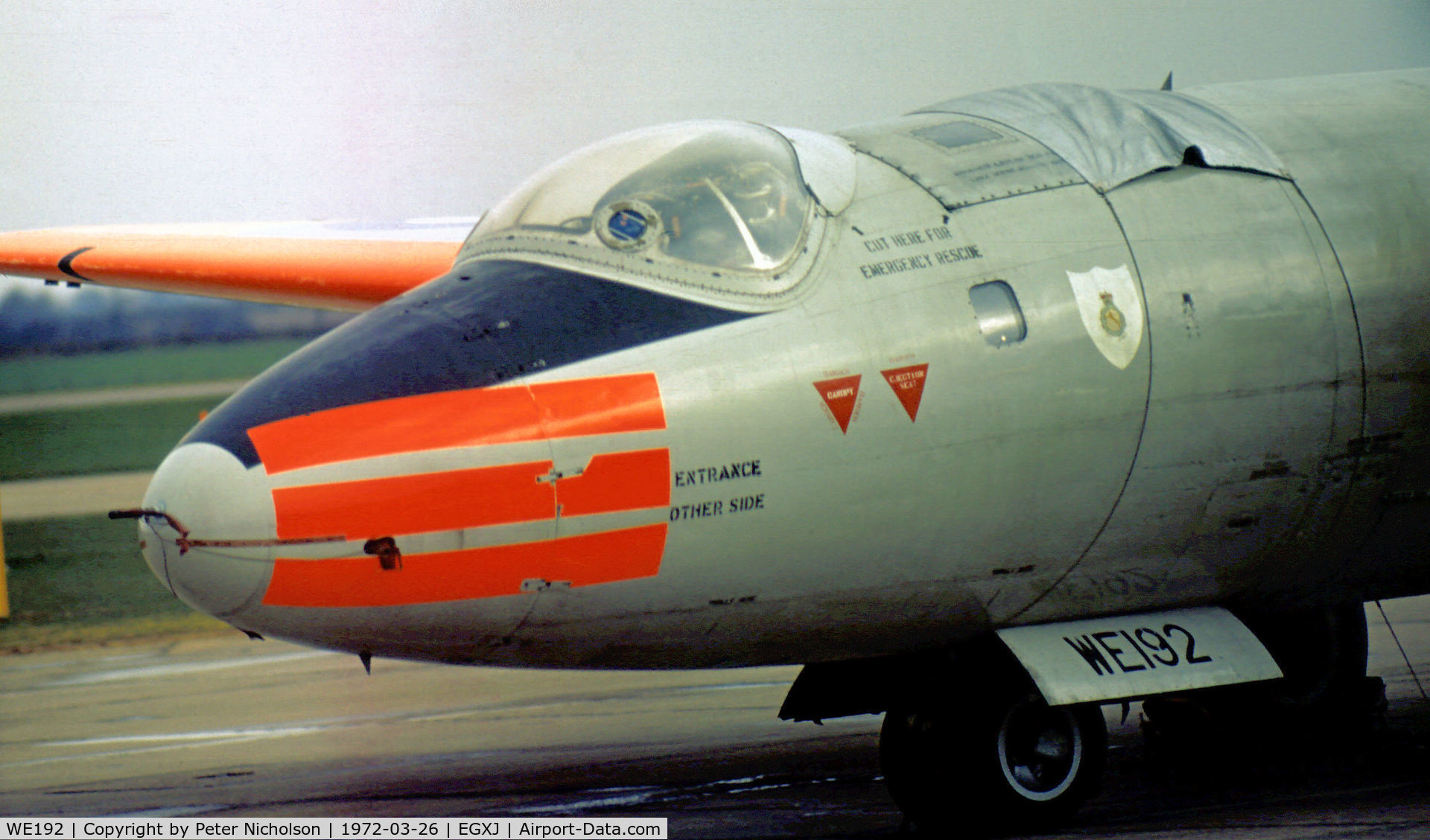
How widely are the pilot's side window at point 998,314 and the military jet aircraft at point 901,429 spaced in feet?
0.03

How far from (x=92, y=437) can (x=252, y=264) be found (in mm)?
5583

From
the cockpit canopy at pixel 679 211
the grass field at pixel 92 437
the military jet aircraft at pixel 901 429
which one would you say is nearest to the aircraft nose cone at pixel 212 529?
the military jet aircraft at pixel 901 429

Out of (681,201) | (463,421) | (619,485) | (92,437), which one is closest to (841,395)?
(619,485)

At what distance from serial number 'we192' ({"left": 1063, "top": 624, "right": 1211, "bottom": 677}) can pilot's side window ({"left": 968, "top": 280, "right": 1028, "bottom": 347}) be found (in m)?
1.09

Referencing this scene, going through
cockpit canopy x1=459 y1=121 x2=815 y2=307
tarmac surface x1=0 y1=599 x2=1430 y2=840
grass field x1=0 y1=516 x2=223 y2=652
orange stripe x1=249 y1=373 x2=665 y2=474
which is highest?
cockpit canopy x1=459 y1=121 x2=815 y2=307

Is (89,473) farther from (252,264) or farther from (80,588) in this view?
(252,264)

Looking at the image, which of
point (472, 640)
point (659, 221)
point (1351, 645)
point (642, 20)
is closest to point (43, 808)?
point (472, 640)

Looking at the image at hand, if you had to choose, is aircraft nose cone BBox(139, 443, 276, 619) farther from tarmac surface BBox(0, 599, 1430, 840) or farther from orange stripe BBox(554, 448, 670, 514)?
tarmac surface BBox(0, 599, 1430, 840)

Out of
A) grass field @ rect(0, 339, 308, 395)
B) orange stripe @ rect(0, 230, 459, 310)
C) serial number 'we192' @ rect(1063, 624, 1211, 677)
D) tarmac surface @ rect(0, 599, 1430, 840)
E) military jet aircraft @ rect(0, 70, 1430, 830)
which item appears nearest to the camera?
military jet aircraft @ rect(0, 70, 1430, 830)

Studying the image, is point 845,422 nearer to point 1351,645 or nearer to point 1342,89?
point 1342,89

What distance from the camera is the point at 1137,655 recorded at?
15.5 feet

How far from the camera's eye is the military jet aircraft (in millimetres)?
3957

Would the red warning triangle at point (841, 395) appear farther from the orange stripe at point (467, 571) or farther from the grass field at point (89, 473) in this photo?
the grass field at point (89, 473)

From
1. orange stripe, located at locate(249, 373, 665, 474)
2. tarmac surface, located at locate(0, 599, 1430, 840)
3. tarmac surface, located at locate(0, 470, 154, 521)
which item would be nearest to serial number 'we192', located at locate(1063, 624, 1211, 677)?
tarmac surface, located at locate(0, 599, 1430, 840)
